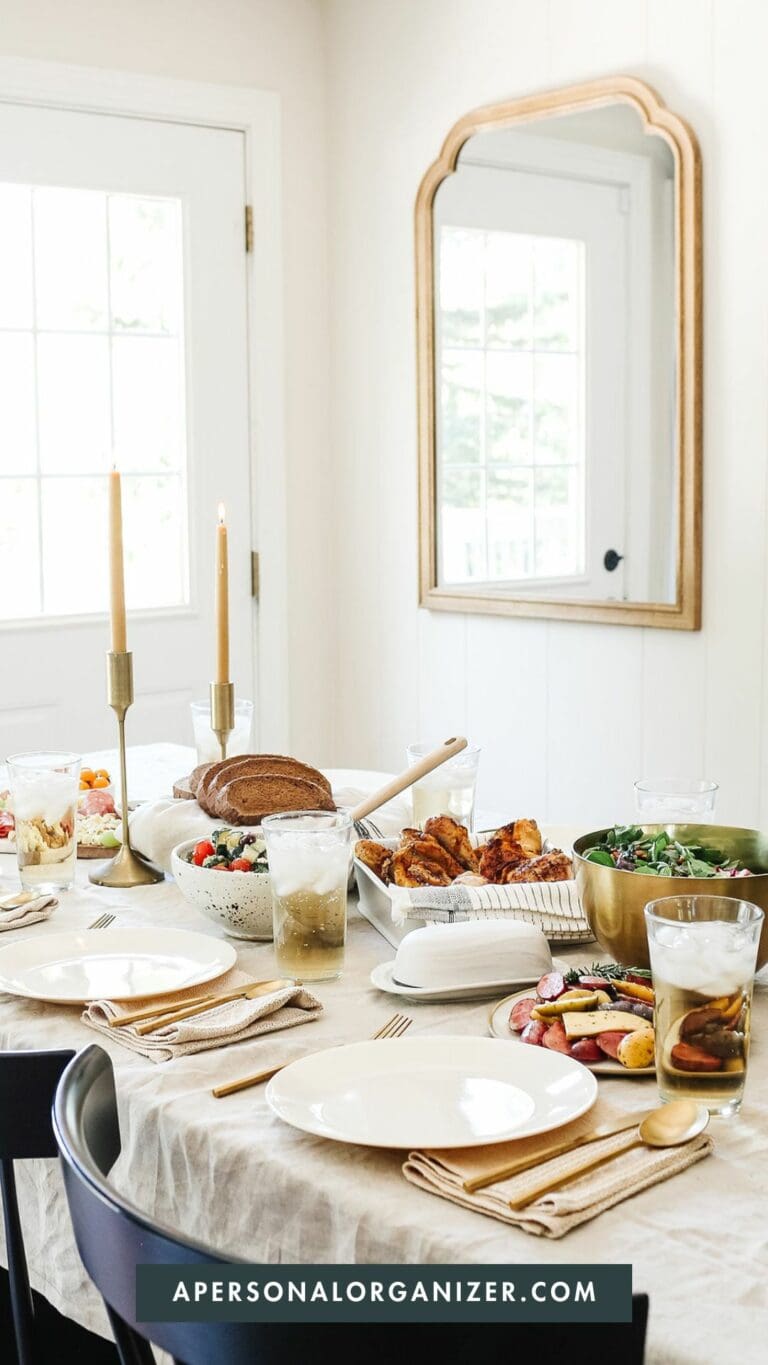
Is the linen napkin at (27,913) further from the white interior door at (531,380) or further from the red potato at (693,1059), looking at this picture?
the white interior door at (531,380)

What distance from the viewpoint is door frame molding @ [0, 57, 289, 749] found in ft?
11.7

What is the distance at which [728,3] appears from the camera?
2.78m

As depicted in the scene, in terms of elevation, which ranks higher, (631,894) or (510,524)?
(510,524)

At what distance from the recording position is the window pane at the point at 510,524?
339cm

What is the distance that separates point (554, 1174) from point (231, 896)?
572 millimetres

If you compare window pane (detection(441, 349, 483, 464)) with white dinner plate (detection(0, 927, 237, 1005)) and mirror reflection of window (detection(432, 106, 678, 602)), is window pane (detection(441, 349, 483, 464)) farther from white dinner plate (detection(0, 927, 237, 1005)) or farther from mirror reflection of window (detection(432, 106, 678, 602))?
white dinner plate (detection(0, 927, 237, 1005))

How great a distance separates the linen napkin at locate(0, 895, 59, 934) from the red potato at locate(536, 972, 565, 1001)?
1.95 ft

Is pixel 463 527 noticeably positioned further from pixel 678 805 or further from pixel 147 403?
pixel 678 805

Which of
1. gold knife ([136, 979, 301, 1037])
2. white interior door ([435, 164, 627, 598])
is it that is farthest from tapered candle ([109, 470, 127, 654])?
white interior door ([435, 164, 627, 598])

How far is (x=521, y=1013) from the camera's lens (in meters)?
1.13

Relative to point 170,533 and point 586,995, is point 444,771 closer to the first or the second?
point 586,995

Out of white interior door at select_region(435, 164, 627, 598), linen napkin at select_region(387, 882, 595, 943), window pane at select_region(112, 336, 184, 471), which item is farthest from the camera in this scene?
window pane at select_region(112, 336, 184, 471)

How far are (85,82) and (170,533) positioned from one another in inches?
43.3

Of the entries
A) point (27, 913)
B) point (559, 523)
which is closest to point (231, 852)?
point (27, 913)
